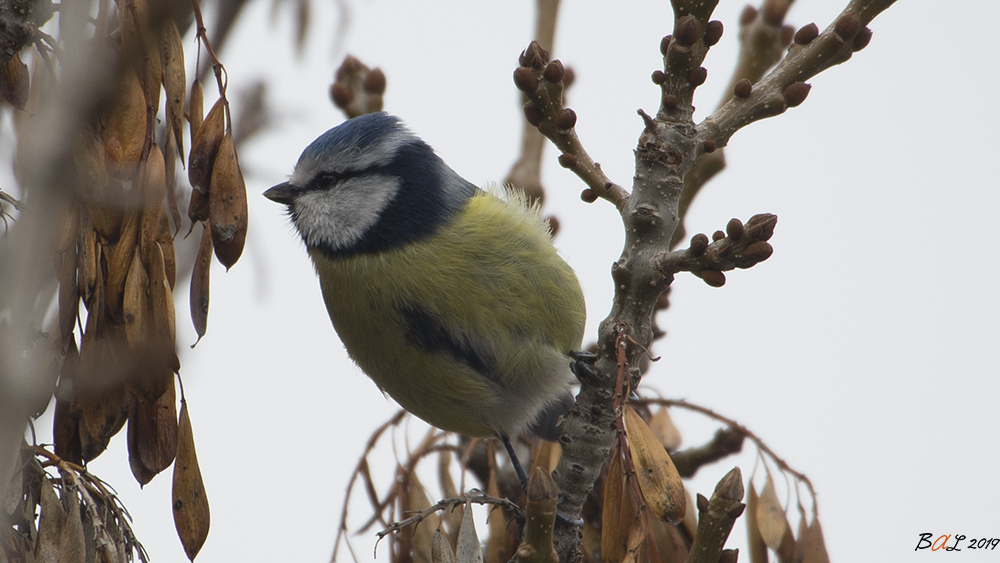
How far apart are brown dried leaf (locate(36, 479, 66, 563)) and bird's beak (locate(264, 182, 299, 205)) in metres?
1.32

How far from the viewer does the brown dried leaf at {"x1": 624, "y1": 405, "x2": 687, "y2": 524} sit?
1302 millimetres

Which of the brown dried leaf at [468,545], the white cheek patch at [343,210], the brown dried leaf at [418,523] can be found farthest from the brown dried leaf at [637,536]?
the white cheek patch at [343,210]

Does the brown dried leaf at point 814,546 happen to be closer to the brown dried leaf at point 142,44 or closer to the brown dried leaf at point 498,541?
the brown dried leaf at point 498,541

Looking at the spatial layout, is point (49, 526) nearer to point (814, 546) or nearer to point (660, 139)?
point (660, 139)

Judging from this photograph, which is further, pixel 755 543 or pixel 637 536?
pixel 755 543

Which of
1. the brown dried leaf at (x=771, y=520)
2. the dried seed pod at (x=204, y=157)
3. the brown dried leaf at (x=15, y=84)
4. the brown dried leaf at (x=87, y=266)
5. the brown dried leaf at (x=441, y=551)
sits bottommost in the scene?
the brown dried leaf at (x=441, y=551)

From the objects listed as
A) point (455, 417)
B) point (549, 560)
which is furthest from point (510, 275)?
point (549, 560)

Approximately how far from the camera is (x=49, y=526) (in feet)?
3.99

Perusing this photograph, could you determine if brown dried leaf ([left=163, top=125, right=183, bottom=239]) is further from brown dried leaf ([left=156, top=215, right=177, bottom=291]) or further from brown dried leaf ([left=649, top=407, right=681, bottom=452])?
brown dried leaf ([left=649, top=407, right=681, bottom=452])

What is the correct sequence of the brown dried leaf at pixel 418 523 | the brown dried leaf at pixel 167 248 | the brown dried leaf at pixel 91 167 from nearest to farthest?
the brown dried leaf at pixel 91 167, the brown dried leaf at pixel 167 248, the brown dried leaf at pixel 418 523

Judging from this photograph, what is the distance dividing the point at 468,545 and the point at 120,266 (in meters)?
0.64

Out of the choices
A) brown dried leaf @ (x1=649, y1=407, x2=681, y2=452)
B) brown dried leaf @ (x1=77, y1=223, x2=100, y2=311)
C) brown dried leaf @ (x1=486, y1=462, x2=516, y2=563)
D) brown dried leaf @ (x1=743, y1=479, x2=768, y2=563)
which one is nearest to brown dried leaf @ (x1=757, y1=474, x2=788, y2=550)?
brown dried leaf @ (x1=743, y1=479, x2=768, y2=563)

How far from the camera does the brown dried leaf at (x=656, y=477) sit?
1.30 m

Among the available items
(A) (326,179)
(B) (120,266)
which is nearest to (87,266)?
(B) (120,266)
